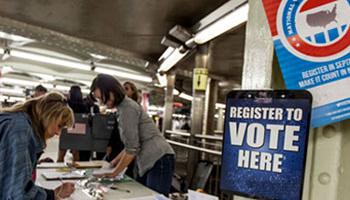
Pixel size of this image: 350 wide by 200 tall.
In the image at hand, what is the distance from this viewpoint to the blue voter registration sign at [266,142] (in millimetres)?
496

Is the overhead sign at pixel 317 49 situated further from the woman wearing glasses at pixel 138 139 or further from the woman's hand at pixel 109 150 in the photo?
the woman's hand at pixel 109 150

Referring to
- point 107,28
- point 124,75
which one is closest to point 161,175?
point 107,28

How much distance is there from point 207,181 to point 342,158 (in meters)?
3.60

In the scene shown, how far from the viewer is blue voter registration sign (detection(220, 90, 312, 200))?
496 mm

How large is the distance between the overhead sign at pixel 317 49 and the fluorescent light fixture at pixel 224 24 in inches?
74.0

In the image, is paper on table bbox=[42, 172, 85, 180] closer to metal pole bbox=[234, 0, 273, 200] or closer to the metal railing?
the metal railing

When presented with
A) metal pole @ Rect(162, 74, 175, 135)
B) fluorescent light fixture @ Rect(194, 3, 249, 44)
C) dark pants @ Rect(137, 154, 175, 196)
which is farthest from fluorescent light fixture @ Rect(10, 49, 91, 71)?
dark pants @ Rect(137, 154, 175, 196)

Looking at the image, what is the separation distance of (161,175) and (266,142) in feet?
5.60

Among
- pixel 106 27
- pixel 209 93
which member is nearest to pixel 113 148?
pixel 106 27

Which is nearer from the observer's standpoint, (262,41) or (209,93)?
(262,41)

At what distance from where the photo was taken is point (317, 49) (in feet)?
1.56

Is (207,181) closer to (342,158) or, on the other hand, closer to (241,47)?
(241,47)

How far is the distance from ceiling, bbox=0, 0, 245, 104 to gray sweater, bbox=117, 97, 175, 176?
1.62m

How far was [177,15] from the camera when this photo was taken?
3.68 metres
